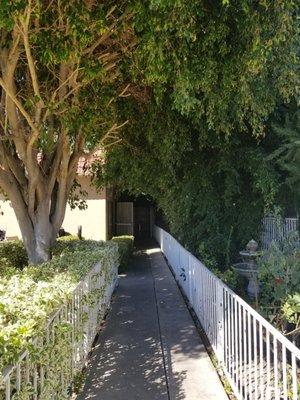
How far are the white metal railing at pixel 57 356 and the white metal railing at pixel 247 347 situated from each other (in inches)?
64.7

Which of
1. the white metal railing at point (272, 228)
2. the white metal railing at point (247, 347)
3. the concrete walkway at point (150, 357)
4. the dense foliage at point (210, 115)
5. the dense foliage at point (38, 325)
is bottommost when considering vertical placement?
the concrete walkway at point (150, 357)

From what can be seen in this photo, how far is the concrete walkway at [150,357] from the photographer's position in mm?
4648

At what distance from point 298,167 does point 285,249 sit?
1923 mm

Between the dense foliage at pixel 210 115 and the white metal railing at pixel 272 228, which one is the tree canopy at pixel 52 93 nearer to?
the dense foliage at pixel 210 115

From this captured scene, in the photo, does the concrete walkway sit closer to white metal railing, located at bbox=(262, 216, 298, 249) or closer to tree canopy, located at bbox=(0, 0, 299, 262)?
tree canopy, located at bbox=(0, 0, 299, 262)

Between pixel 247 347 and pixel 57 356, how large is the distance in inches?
71.8

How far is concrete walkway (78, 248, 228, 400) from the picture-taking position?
15.3 ft

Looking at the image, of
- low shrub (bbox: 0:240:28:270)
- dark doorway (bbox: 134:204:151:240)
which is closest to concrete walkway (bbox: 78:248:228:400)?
low shrub (bbox: 0:240:28:270)

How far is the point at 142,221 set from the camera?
2834 centimetres

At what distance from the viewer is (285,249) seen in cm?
694

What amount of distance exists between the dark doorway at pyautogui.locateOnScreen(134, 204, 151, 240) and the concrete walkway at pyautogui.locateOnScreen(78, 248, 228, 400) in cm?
1841

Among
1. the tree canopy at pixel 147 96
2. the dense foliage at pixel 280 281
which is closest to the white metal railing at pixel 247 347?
the dense foliage at pixel 280 281

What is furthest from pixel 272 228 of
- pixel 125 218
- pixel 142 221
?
A: pixel 142 221

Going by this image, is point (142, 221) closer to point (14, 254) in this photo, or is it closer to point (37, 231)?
point (14, 254)
